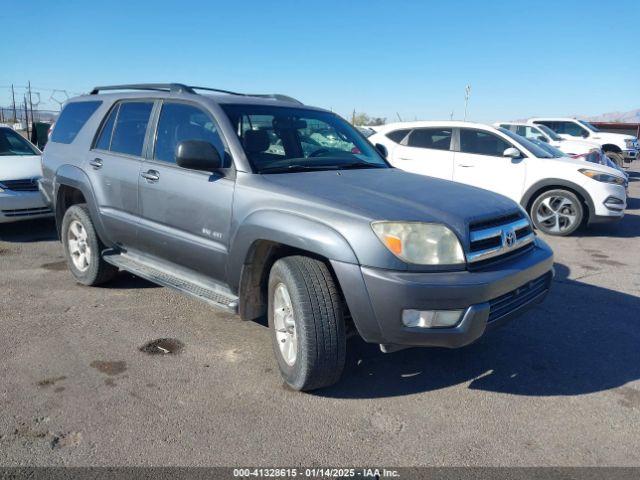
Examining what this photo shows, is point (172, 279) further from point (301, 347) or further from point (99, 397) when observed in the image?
point (301, 347)

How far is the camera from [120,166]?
14.4 ft

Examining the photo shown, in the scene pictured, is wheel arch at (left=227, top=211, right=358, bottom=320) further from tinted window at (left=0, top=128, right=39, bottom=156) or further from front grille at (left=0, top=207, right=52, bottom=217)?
tinted window at (left=0, top=128, right=39, bottom=156)

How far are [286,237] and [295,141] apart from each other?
123 centimetres

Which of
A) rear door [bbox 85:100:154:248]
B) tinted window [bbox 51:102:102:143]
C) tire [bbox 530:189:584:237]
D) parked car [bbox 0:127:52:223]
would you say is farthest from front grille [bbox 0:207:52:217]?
tire [bbox 530:189:584:237]

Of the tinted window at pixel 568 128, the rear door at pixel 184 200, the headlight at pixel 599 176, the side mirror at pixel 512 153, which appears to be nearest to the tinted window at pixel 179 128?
the rear door at pixel 184 200

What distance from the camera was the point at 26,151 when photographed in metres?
8.02

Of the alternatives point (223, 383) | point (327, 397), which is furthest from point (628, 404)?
point (223, 383)

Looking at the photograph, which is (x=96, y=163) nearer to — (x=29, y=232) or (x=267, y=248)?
Result: (x=267, y=248)

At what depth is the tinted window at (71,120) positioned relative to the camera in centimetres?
511

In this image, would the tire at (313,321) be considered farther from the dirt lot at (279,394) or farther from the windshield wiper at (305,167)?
the windshield wiper at (305,167)

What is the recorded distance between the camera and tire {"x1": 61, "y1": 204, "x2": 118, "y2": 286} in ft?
15.7

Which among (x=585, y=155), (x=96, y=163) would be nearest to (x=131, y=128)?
(x=96, y=163)

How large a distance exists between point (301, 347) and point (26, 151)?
6.93 metres

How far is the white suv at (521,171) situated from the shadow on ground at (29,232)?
5624 millimetres
